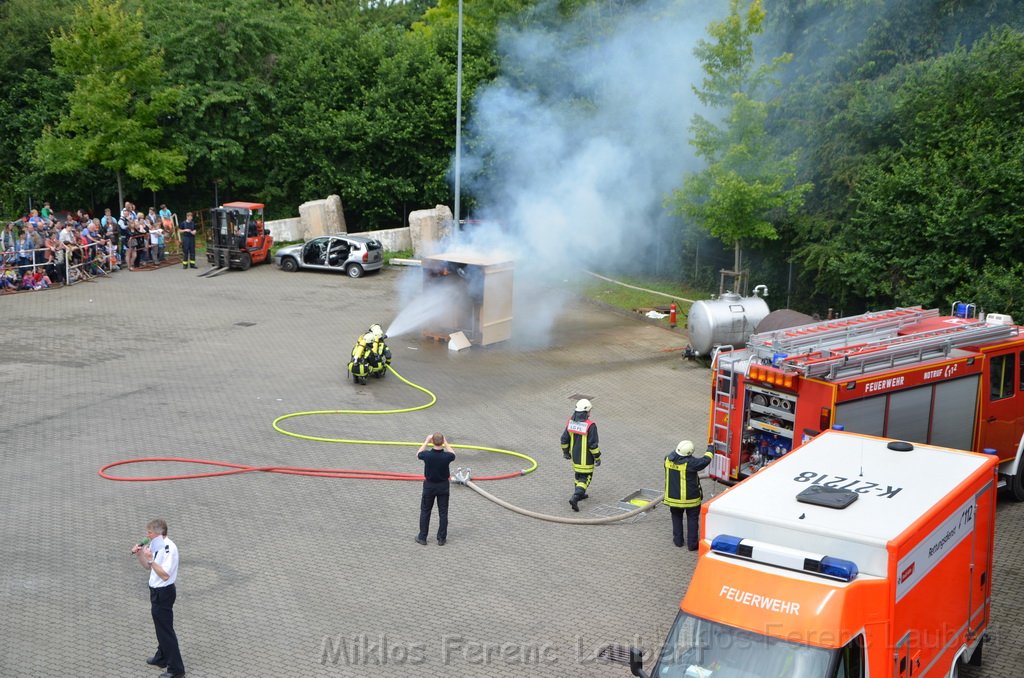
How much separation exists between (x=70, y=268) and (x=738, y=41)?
1816 centimetres

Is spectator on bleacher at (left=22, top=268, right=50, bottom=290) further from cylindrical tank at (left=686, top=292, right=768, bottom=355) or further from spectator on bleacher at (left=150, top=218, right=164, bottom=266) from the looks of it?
cylindrical tank at (left=686, top=292, right=768, bottom=355)

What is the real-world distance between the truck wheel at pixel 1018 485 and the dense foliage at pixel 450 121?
7015 mm

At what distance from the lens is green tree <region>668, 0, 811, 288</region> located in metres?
22.5

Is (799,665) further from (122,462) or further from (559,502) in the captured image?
(122,462)

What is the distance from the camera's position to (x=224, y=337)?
21844mm

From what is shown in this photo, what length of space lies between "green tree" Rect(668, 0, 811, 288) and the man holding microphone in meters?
16.6

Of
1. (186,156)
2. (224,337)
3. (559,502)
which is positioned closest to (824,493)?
(559,502)

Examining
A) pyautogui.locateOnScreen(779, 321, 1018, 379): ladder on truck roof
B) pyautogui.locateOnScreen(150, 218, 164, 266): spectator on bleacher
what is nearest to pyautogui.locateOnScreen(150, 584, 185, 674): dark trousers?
pyautogui.locateOnScreen(779, 321, 1018, 379): ladder on truck roof

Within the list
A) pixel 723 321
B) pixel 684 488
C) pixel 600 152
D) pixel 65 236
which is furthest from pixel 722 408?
pixel 65 236

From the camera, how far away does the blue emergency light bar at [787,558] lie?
6.84 m

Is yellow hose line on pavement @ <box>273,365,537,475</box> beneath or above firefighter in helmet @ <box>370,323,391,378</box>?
beneath

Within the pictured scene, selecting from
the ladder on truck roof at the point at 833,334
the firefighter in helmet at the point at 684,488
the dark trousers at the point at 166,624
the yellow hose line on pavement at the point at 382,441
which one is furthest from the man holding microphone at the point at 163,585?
the ladder on truck roof at the point at 833,334

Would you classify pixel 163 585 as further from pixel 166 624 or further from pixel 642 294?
pixel 642 294

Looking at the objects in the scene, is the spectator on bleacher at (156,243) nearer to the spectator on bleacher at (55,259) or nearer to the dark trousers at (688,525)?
the spectator on bleacher at (55,259)
